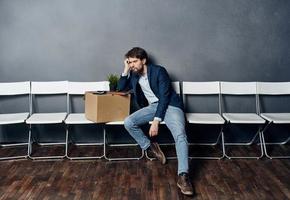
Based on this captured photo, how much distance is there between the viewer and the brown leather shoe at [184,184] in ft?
9.94

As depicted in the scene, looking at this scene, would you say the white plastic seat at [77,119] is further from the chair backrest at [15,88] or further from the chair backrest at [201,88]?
the chair backrest at [201,88]

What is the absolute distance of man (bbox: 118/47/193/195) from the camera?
3.49 m

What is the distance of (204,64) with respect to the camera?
4.34m

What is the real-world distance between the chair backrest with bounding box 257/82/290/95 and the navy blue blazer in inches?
46.8

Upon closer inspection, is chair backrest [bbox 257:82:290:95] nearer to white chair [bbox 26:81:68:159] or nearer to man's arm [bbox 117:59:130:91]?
man's arm [bbox 117:59:130:91]

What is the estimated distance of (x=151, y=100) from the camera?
3.82m

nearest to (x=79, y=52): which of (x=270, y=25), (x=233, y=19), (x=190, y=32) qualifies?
(x=190, y=32)

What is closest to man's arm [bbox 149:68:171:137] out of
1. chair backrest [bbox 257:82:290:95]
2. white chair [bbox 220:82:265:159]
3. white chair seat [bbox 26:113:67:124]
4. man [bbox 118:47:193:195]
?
man [bbox 118:47:193:195]

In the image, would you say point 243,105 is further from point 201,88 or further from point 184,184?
point 184,184

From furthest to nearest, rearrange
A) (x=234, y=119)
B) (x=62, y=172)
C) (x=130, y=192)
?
(x=234, y=119) < (x=62, y=172) < (x=130, y=192)

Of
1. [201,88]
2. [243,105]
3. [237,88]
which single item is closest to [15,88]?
[201,88]

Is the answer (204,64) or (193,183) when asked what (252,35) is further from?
(193,183)

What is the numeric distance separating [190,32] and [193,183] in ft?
6.23

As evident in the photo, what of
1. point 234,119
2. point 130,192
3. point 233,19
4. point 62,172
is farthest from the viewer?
point 233,19
